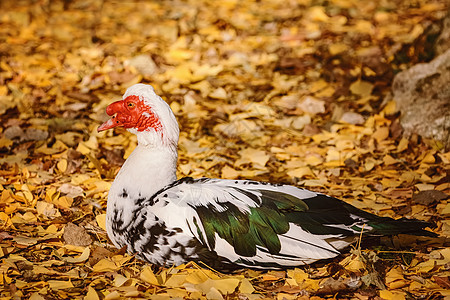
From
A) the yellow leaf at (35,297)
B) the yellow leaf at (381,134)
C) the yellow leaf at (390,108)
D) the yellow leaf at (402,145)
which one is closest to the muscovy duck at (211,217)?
the yellow leaf at (35,297)

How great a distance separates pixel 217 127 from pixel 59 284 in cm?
238

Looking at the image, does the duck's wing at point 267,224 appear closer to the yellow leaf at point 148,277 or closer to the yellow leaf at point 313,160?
the yellow leaf at point 148,277

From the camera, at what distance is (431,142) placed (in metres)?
4.70

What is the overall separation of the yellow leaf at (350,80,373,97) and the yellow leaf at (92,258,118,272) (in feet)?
10.5

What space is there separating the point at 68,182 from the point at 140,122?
3.64ft

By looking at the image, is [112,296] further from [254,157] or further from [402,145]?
[402,145]

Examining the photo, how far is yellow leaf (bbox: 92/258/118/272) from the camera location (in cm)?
322

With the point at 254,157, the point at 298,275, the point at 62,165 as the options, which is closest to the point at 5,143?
the point at 62,165

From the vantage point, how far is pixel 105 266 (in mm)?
3244

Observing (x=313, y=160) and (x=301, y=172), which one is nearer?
(x=301, y=172)

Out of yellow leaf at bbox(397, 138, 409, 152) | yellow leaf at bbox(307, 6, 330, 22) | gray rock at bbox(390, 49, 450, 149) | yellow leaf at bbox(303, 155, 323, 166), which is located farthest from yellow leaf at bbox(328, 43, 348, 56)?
yellow leaf at bbox(303, 155, 323, 166)

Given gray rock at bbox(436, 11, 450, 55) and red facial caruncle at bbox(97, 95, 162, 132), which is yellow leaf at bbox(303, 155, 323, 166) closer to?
red facial caruncle at bbox(97, 95, 162, 132)

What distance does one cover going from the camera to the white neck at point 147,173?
331cm

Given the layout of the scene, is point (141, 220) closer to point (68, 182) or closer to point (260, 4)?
point (68, 182)
